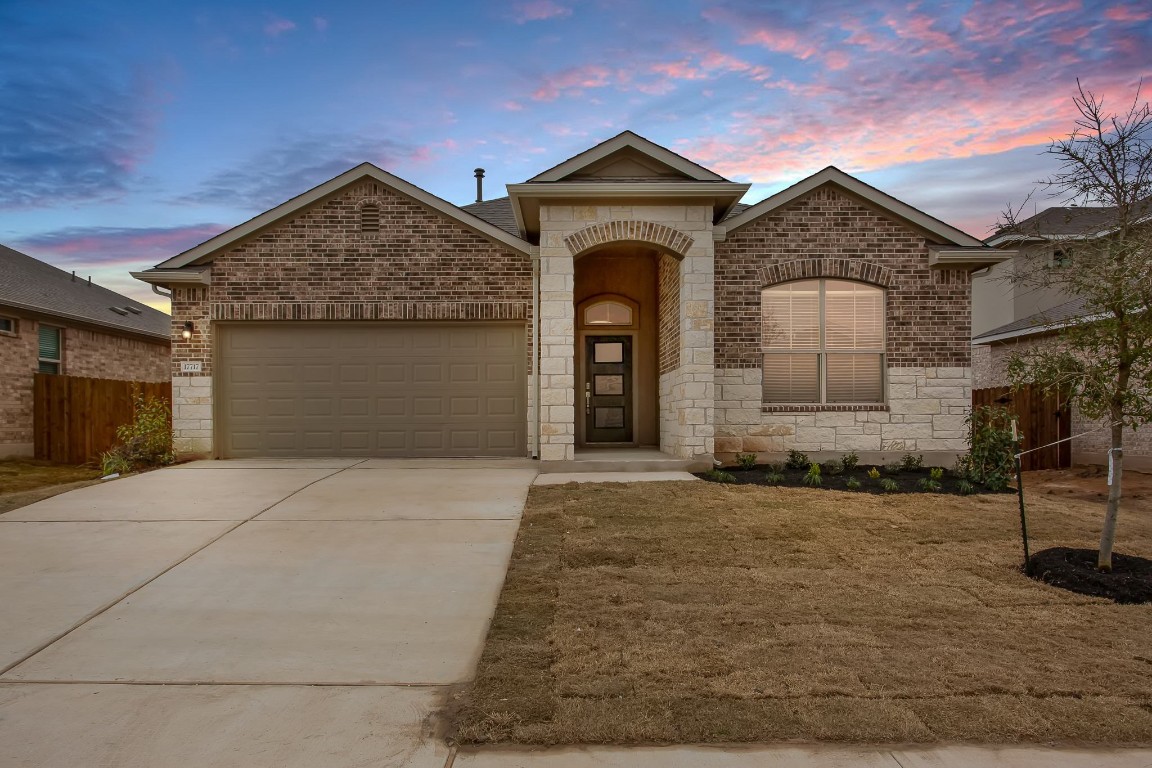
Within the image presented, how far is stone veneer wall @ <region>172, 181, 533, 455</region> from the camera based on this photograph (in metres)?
12.1

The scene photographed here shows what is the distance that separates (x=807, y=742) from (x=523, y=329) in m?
9.67

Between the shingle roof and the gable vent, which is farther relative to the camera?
the shingle roof

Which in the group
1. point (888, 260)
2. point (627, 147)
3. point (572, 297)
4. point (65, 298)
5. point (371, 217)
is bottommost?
point (572, 297)

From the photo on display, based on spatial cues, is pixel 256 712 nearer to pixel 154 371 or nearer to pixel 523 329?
pixel 523 329

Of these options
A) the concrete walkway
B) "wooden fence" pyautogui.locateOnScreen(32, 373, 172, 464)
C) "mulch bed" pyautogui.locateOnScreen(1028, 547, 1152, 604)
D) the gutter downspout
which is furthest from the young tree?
"wooden fence" pyautogui.locateOnScreen(32, 373, 172, 464)

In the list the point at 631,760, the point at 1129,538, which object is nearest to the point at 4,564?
the point at 631,760

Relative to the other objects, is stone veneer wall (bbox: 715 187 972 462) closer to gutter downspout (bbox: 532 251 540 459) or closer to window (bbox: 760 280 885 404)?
window (bbox: 760 280 885 404)

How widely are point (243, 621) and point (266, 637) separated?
39 centimetres

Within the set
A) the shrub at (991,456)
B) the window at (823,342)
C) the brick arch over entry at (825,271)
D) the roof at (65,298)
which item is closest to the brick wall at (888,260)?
the brick arch over entry at (825,271)

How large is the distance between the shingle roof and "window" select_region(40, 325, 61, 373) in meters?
10.2

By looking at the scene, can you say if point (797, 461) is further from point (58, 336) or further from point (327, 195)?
point (58, 336)

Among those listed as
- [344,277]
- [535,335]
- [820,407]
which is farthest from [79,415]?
[820,407]

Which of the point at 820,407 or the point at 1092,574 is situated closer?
the point at 1092,574

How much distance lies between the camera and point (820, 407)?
11531mm
